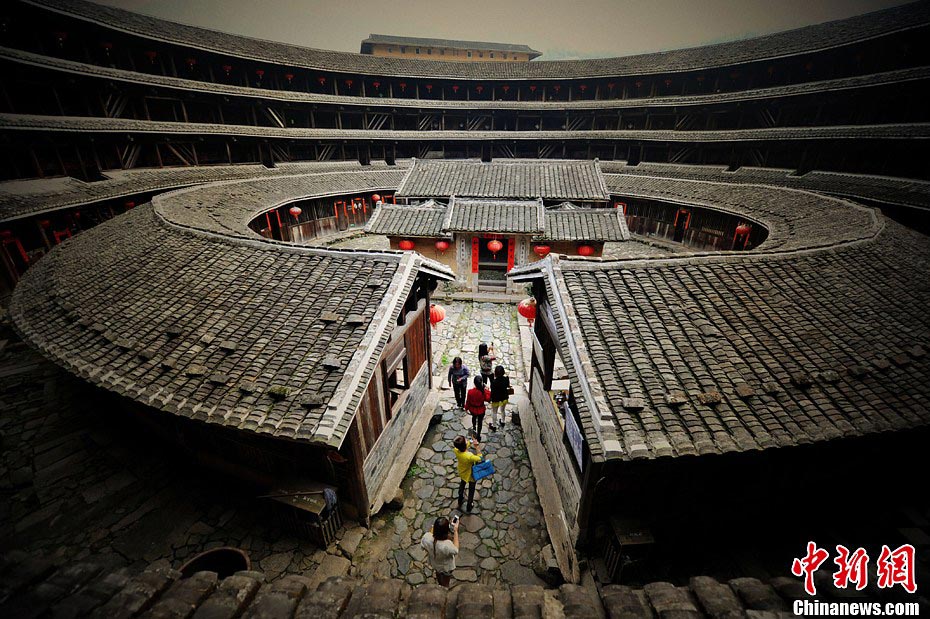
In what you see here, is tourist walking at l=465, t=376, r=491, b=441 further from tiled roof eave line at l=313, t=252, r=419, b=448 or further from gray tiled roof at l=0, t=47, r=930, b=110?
gray tiled roof at l=0, t=47, r=930, b=110

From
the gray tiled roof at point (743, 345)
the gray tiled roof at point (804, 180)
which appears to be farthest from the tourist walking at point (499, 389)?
the gray tiled roof at point (804, 180)

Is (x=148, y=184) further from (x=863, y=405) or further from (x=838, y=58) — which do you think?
(x=838, y=58)

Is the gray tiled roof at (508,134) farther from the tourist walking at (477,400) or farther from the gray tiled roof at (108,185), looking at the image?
the tourist walking at (477,400)

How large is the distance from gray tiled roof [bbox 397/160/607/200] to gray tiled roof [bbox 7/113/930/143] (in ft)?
0.18

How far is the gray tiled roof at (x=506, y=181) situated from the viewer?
1962cm

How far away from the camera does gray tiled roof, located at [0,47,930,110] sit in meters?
16.2

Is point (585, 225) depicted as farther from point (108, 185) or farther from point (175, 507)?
point (108, 185)

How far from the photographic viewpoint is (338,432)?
498 centimetres

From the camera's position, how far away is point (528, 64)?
1321 inches

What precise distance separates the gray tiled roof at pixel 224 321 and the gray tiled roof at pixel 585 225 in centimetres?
929

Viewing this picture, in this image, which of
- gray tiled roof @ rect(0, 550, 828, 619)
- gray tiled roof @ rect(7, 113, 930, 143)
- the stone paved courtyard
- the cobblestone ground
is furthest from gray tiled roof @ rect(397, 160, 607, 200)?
gray tiled roof @ rect(0, 550, 828, 619)

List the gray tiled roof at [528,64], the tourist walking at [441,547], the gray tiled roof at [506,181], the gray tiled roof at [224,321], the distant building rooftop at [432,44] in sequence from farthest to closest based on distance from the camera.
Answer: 1. the distant building rooftop at [432,44]
2. the gray tiled roof at [506,181]
3. the gray tiled roof at [528,64]
4. the gray tiled roof at [224,321]
5. the tourist walking at [441,547]

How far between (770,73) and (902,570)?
3266 centimetres

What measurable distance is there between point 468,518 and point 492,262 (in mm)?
13042
